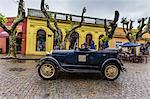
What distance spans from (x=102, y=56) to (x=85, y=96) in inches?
140

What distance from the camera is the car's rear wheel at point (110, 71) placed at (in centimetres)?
1057

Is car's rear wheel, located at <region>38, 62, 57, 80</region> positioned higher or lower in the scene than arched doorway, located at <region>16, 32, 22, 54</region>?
lower

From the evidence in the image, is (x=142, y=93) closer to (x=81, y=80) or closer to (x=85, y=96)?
(x=85, y=96)

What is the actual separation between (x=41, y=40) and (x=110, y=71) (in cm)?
2044

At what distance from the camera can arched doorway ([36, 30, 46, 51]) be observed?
2978 centimetres

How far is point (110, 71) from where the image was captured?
10594 millimetres

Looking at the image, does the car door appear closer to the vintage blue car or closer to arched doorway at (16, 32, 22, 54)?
the vintage blue car

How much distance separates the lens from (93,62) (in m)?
10.6

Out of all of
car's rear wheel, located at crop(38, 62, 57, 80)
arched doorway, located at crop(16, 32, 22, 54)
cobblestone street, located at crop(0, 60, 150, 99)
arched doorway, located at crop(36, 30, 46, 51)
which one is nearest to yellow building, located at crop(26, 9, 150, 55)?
arched doorway, located at crop(36, 30, 46, 51)

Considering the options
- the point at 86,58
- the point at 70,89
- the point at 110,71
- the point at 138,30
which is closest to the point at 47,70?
the point at 86,58

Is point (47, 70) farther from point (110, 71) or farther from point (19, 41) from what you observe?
point (19, 41)

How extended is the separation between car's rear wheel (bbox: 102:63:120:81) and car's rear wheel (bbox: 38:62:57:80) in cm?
204

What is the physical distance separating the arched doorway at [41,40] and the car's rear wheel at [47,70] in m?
19.5

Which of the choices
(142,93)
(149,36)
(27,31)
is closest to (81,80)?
(142,93)
